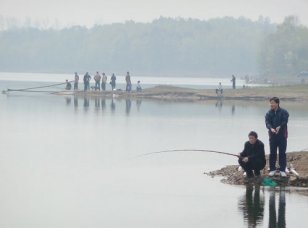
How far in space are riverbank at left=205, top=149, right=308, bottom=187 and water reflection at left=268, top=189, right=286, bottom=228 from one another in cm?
53

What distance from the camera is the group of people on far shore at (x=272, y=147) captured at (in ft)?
61.5

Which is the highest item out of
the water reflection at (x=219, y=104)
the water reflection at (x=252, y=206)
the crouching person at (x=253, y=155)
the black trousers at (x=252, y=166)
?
the crouching person at (x=253, y=155)

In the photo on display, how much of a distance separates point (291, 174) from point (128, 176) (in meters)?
3.48

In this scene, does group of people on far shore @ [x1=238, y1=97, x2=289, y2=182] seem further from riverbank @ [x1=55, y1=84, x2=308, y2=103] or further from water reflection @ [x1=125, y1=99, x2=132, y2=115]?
riverbank @ [x1=55, y1=84, x2=308, y2=103]

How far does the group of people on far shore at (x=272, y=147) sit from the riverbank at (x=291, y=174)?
232 millimetres

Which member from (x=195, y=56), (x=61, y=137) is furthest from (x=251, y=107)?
(x=195, y=56)

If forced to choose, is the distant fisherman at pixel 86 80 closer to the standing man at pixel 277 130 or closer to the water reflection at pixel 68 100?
the water reflection at pixel 68 100

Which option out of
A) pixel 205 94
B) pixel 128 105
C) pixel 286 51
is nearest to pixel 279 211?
pixel 128 105

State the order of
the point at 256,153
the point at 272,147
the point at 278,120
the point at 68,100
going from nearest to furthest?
the point at 256,153 < the point at 278,120 < the point at 272,147 < the point at 68,100

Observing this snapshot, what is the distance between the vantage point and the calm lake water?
15.6m

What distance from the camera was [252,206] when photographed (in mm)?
16609

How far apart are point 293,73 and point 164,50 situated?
62273 millimetres

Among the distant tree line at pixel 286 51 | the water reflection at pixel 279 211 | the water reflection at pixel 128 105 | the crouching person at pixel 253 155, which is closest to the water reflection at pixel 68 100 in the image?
the water reflection at pixel 128 105

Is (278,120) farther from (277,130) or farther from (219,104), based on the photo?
(219,104)
